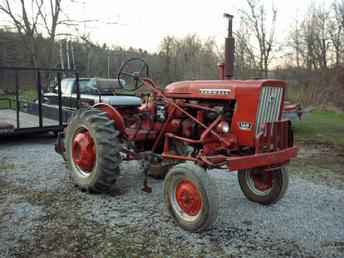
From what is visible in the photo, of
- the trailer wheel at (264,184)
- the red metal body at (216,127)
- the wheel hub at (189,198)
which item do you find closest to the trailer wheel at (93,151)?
the red metal body at (216,127)

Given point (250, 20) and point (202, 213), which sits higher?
point (250, 20)

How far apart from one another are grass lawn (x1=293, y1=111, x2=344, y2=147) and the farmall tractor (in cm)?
501

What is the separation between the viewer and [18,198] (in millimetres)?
4172

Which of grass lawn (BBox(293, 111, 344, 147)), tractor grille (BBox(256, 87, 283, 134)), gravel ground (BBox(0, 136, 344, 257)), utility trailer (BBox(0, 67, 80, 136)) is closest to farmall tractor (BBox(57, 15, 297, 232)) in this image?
tractor grille (BBox(256, 87, 283, 134))

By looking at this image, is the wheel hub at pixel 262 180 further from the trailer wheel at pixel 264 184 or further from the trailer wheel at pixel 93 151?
the trailer wheel at pixel 93 151

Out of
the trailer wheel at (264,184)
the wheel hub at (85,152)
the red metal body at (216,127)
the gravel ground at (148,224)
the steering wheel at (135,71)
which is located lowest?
the gravel ground at (148,224)

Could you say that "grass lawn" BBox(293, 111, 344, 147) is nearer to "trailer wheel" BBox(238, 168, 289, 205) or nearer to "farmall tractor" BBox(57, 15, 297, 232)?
"trailer wheel" BBox(238, 168, 289, 205)

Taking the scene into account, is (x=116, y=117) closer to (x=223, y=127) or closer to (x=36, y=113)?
(x=223, y=127)

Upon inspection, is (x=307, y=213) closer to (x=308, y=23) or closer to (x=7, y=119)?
(x=7, y=119)

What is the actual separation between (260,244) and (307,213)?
1.00 m

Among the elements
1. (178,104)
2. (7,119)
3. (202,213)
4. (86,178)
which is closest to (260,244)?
(202,213)

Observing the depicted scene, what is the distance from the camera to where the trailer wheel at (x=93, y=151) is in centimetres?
406

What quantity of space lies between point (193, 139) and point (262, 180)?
3.04 feet

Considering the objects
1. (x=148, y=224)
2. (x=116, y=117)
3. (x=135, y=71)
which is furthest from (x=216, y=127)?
(x=135, y=71)
